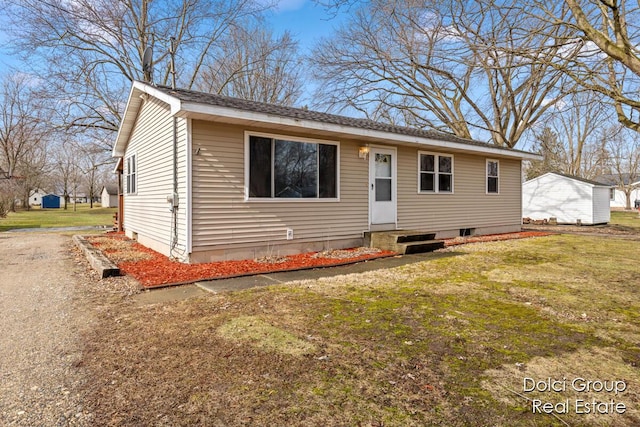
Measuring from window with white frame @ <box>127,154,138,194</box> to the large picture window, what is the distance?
207 inches

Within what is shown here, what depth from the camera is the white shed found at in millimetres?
18609

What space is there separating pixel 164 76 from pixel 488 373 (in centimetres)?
2198

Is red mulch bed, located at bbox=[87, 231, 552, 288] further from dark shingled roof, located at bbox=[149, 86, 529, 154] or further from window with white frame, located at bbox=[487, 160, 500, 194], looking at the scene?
window with white frame, located at bbox=[487, 160, 500, 194]

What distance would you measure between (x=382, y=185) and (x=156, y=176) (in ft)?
18.3

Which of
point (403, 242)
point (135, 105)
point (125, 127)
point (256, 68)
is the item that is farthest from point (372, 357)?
point (256, 68)

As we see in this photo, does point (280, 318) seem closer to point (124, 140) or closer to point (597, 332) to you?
point (597, 332)

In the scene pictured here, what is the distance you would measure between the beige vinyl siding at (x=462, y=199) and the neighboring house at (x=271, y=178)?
0.05 metres

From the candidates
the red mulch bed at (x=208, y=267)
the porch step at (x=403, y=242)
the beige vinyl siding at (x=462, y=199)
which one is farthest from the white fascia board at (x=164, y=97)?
the beige vinyl siding at (x=462, y=199)

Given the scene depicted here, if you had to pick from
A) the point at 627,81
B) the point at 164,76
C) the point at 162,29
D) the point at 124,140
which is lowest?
the point at 124,140

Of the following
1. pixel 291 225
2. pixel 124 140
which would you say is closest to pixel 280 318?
pixel 291 225

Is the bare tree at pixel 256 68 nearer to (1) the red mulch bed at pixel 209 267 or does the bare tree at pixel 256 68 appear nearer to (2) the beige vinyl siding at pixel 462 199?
(2) the beige vinyl siding at pixel 462 199

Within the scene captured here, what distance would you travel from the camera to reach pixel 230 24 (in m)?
19.9

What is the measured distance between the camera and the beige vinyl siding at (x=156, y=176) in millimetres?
6711

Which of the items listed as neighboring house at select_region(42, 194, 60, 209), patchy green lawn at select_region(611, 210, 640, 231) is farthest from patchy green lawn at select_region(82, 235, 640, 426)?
neighboring house at select_region(42, 194, 60, 209)
